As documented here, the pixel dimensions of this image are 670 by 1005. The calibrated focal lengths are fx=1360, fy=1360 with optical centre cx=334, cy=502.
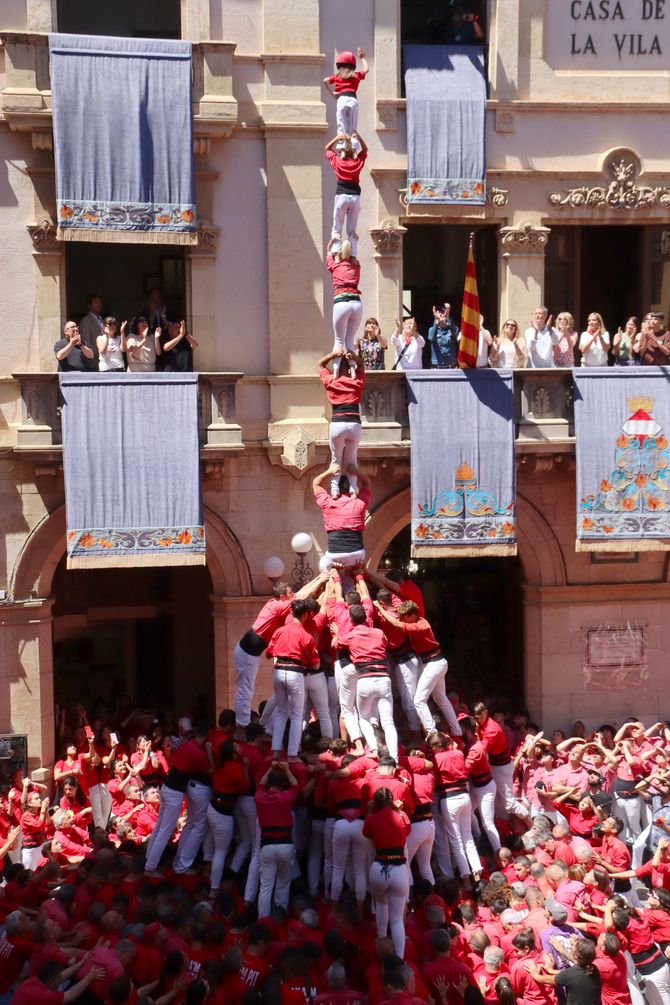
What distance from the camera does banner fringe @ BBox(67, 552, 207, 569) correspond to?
71.3 feet

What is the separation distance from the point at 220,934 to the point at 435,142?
48.4 feet

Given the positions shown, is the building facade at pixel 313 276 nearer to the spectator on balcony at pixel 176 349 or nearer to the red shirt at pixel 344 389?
the spectator on balcony at pixel 176 349

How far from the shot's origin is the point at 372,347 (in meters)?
22.9

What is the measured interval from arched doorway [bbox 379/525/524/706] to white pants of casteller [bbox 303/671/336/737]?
28.8 feet

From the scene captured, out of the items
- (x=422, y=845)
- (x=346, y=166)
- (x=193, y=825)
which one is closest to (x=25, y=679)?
(x=193, y=825)

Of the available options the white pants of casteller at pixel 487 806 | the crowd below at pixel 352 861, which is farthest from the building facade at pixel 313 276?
the white pants of casteller at pixel 487 806

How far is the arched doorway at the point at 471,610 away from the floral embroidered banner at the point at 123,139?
904cm

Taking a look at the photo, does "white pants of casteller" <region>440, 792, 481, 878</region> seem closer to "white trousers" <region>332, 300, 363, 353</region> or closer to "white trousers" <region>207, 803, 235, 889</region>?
"white trousers" <region>207, 803, 235, 889</region>

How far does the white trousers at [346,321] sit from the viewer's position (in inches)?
691

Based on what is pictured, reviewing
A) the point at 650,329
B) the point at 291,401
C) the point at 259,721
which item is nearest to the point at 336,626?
the point at 259,721

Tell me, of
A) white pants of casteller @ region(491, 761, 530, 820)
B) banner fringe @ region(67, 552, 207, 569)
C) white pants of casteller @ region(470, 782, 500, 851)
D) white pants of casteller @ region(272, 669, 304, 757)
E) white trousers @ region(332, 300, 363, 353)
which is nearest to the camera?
white pants of casteller @ region(272, 669, 304, 757)

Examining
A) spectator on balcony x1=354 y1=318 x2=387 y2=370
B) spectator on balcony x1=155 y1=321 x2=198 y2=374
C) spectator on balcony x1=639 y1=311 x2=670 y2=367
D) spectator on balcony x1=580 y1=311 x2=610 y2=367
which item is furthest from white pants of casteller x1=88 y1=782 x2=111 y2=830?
spectator on balcony x1=639 y1=311 x2=670 y2=367

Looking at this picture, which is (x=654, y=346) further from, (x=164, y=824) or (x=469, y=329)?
(x=164, y=824)

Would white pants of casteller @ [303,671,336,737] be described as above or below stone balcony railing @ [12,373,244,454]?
below
